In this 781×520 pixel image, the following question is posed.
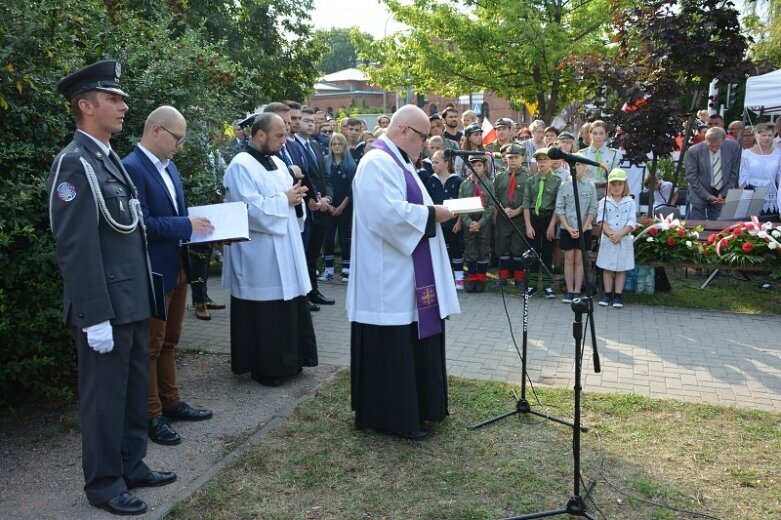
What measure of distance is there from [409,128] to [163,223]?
180 cm

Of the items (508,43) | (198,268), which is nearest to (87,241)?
(198,268)

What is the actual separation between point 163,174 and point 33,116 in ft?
3.57

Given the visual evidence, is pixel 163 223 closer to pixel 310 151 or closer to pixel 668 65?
pixel 310 151

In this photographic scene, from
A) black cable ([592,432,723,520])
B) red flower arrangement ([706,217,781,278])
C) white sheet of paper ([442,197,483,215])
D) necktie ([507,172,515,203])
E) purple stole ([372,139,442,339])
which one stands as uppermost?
white sheet of paper ([442,197,483,215])

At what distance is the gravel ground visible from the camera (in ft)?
13.3

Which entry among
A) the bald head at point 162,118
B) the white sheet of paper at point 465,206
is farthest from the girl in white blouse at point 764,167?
the bald head at point 162,118

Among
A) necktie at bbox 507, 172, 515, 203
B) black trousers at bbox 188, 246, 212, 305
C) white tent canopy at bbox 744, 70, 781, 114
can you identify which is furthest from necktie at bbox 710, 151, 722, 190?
black trousers at bbox 188, 246, 212, 305

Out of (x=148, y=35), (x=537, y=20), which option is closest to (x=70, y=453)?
(x=148, y=35)

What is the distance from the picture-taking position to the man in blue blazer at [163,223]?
4.57 m

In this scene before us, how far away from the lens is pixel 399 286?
15.7 ft

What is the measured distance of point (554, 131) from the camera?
36.6 ft

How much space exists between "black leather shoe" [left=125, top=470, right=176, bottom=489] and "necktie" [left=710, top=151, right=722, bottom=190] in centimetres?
1010

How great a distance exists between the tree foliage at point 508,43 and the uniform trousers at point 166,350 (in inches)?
551

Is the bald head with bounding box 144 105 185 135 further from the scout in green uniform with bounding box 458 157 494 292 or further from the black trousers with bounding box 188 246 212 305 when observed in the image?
the scout in green uniform with bounding box 458 157 494 292
